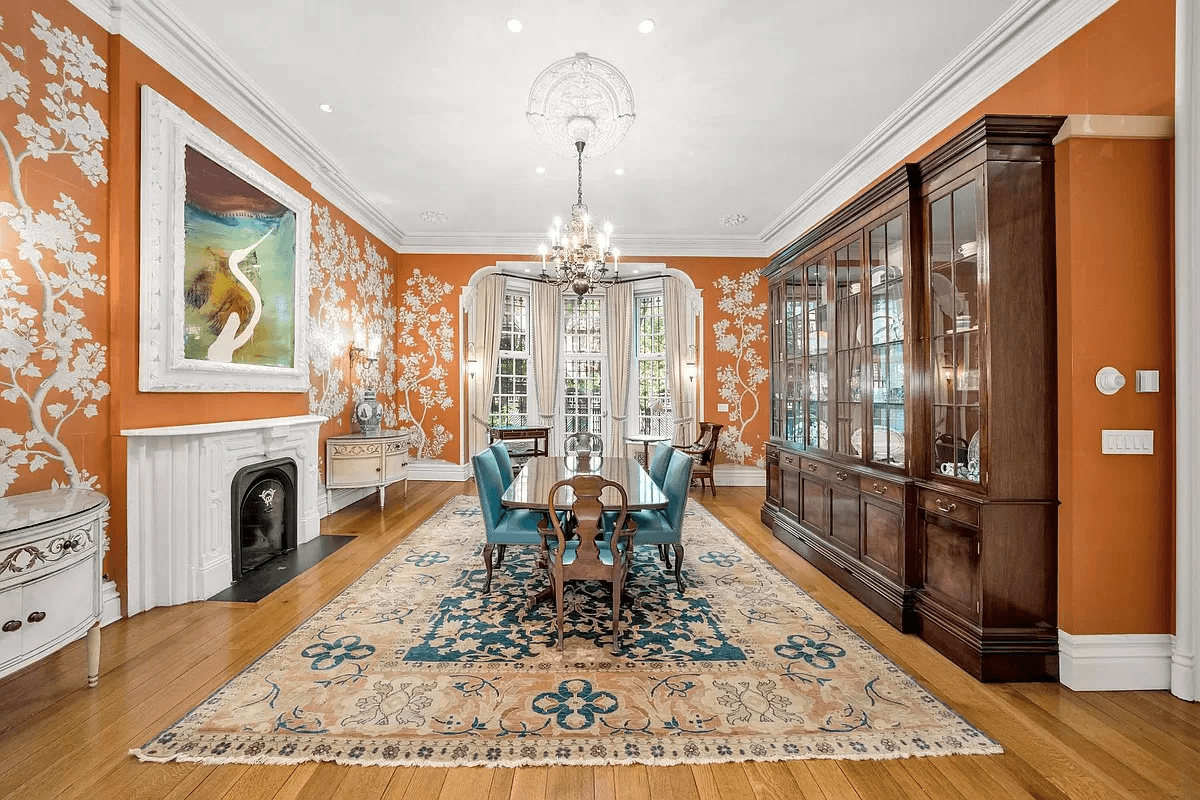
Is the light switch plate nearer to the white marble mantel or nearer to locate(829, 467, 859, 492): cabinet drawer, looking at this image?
locate(829, 467, 859, 492): cabinet drawer

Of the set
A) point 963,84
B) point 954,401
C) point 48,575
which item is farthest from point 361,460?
point 963,84

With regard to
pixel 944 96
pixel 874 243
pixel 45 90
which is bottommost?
pixel 874 243

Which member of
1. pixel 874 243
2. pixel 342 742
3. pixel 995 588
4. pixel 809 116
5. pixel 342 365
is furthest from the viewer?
pixel 342 365

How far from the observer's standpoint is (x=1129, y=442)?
239 centimetres

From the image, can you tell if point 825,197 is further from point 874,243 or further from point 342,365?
point 342,365

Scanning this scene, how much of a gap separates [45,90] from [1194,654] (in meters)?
5.92

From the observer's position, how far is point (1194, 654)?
2291 mm

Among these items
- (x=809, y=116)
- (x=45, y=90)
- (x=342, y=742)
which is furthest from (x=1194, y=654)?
(x=45, y=90)

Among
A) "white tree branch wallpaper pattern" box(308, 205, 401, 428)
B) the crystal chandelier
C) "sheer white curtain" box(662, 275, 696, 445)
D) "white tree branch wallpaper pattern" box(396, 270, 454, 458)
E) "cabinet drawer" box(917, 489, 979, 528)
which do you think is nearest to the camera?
"cabinet drawer" box(917, 489, 979, 528)

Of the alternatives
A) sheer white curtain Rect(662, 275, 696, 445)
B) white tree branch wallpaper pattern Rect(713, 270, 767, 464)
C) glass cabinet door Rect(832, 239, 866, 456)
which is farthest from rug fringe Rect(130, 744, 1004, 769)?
sheer white curtain Rect(662, 275, 696, 445)

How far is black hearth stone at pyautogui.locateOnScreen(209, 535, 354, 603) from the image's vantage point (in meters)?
3.51

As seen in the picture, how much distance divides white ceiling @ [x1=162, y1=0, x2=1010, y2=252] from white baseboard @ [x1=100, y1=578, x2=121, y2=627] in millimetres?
3326

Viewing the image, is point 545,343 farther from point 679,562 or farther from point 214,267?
point 679,562

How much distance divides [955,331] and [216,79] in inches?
195
